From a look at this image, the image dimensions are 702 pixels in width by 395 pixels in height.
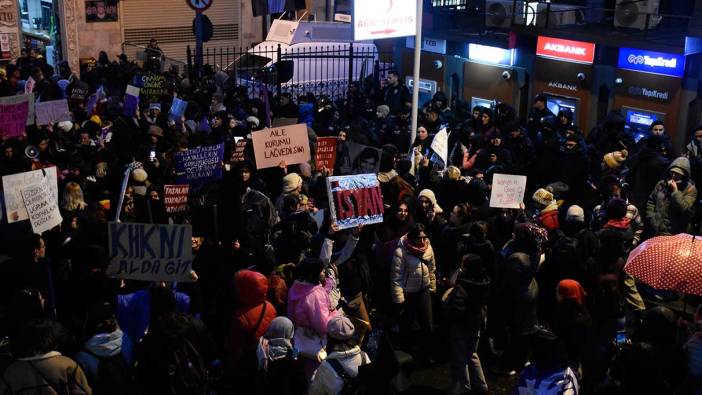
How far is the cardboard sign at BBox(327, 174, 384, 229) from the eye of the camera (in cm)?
794

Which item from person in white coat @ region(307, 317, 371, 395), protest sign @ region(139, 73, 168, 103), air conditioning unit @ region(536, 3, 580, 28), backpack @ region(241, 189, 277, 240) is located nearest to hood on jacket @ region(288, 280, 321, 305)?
person in white coat @ region(307, 317, 371, 395)

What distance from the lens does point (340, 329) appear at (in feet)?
18.7

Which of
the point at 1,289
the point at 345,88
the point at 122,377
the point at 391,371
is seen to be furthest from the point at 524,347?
the point at 345,88

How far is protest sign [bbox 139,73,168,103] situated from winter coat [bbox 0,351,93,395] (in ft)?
33.0

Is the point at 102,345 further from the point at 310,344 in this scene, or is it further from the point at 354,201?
the point at 354,201

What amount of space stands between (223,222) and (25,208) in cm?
194

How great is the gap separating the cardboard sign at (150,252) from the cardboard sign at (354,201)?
1637 millimetres

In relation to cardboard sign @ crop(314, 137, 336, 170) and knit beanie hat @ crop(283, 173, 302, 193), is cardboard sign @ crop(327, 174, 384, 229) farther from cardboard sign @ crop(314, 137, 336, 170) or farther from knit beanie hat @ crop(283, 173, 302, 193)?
cardboard sign @ crop(314, 137, 336, 170)

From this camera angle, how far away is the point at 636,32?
633 inches

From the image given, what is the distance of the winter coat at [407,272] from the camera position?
7.89 meters

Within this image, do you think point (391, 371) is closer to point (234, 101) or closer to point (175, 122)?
point (175, 122)

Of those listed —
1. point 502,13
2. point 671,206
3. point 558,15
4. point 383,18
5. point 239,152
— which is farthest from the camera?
point 502,13

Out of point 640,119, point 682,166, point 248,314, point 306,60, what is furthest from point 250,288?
point 306,60

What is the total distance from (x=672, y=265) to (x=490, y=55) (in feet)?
41.5
